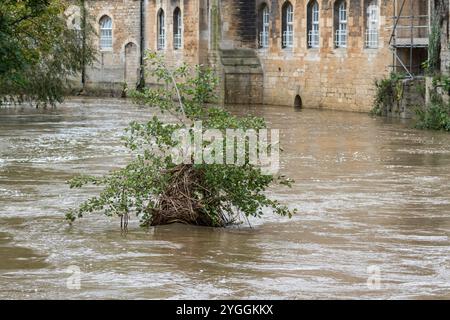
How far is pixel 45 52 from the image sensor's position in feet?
102

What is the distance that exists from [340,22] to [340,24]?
6 cm

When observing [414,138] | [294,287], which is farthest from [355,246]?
[414,138]

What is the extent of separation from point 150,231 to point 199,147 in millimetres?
1078

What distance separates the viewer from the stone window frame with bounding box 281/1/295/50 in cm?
3953

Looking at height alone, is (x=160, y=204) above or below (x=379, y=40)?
below

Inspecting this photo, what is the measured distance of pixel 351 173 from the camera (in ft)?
65.1

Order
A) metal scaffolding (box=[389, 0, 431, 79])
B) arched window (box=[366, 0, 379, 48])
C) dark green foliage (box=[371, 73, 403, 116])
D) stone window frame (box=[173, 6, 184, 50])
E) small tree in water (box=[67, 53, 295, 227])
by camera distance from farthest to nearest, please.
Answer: stone window frame (box=[173, 6, 184, 50]), arched window (box=[366, 0, 379, 48]), metal scaffolding (box=[389, 0, 431, 79]), dark green foliage (box=[371, 73, 403, 116]), small tree in water (box=[67, 53, 295, 227])

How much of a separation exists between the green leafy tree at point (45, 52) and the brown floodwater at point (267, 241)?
2679 mm

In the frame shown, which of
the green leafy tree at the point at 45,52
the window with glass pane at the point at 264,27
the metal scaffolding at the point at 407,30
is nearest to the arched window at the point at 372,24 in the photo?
the metal scaffolding at the point at 407,30

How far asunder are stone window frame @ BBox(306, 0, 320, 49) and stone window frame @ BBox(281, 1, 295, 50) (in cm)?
139

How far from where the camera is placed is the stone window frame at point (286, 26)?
3953 centimetres

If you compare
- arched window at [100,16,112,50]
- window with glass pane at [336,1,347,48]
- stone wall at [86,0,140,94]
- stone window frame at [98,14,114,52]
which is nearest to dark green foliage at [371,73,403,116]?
window with glass pane at [336,1,347,48]

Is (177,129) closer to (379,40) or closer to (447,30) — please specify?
(447,30)

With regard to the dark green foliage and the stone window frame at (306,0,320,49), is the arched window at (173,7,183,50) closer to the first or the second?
the stone window frame at (306,0,320,49)
